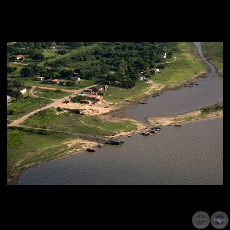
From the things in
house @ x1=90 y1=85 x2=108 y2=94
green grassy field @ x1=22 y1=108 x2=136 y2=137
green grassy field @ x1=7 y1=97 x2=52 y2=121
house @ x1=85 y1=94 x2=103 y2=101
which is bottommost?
green grassy field @ x1=22 y1=108 x2=136 y2=137

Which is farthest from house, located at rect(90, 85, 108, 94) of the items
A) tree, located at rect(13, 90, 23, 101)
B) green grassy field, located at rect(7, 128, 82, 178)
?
green grassy field, located at rect(7, 128, 82, 178)

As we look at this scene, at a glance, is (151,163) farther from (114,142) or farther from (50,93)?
(50,93)

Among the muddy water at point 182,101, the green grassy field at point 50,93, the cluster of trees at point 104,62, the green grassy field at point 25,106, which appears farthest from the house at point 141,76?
the green grassy field at point 25,106

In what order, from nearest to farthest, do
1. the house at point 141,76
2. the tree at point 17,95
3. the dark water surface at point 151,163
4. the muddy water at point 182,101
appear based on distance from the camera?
the dark water surface at point 151,163 → the muddy water at point 182,101 → the tree at point 17,95 → the house at point 141,76

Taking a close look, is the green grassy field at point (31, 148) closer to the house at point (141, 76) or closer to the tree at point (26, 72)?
the tree at point (26, 72)

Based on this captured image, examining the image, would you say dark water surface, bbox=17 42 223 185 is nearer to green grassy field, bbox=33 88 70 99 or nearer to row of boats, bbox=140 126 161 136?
row of boats, bbox=140 126 161 136

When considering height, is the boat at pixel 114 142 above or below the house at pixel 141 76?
below
